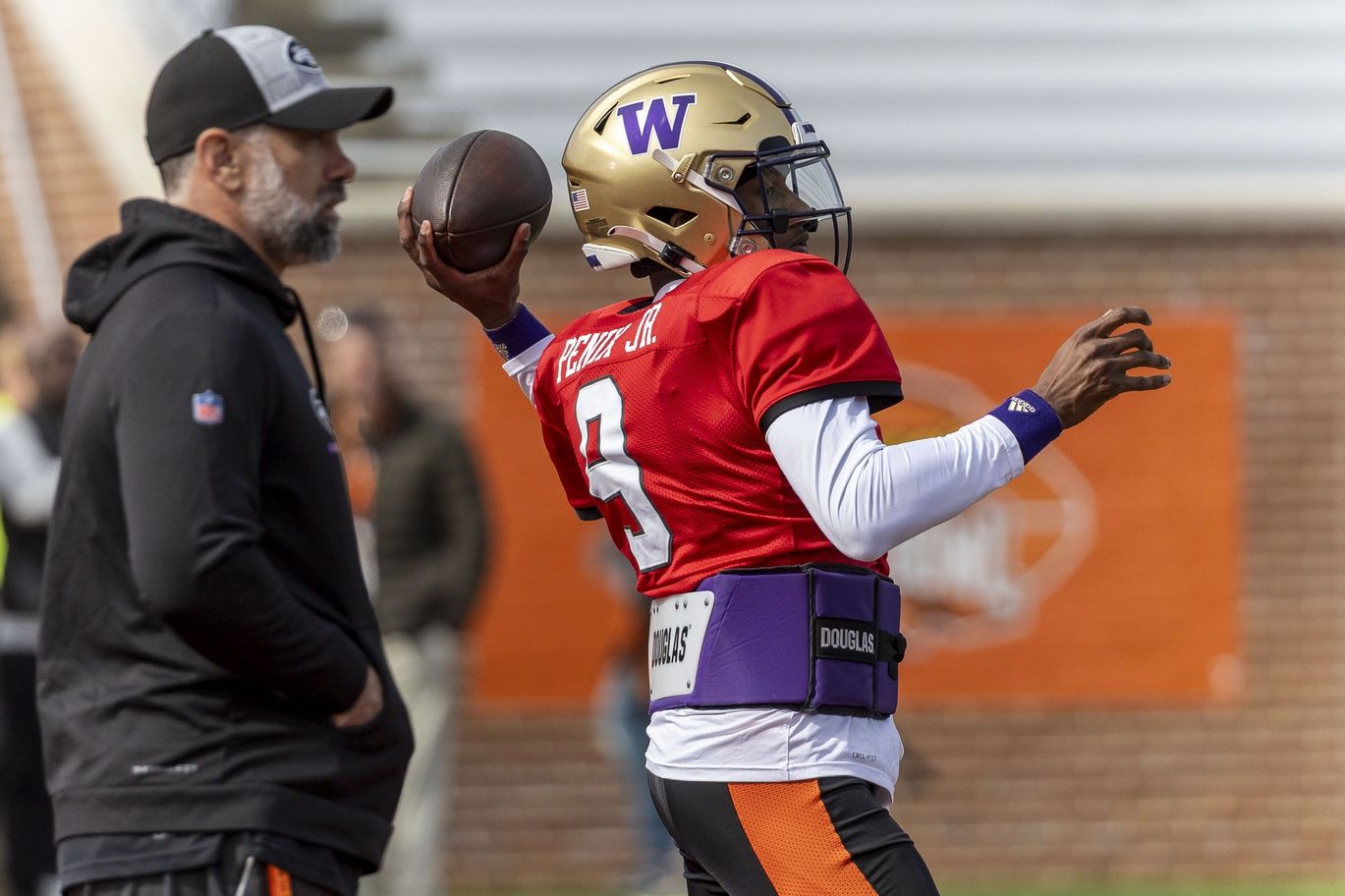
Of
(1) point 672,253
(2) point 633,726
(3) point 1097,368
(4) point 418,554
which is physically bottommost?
(2) point 633,726

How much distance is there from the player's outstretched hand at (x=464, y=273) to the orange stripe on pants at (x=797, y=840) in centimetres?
100

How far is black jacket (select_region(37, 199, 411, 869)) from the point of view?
9.39 ft

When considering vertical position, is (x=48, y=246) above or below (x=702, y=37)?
below

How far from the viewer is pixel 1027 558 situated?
7.95 meters

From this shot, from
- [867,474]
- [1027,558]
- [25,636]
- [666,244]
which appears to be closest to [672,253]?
[666,244]

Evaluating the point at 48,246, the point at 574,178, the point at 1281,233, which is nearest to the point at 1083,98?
the point at 1281,233

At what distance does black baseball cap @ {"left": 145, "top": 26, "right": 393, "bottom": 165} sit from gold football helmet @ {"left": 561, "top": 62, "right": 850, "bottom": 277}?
Result: 0.67m

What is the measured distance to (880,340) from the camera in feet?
8.48

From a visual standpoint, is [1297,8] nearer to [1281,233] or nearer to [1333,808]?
[1281,233]

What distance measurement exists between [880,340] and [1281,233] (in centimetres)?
619

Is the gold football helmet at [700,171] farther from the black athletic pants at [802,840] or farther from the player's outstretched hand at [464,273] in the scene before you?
the black athletic pants at [802,840]

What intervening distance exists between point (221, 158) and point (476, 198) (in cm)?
63

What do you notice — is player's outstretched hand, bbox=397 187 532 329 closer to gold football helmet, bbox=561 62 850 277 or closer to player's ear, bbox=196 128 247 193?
gold football helmet, bbox=561 62 850 277

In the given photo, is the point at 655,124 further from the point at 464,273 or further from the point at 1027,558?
the point at 1027,558
